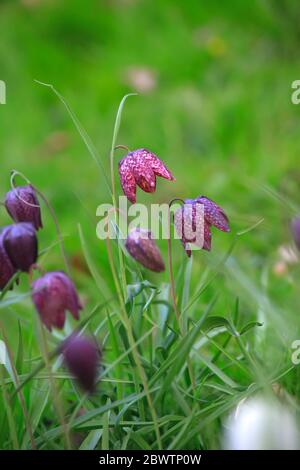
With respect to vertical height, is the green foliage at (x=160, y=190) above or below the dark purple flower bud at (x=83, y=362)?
above

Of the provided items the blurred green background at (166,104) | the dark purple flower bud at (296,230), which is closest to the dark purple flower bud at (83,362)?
the dark purple flower bud at (296,230)

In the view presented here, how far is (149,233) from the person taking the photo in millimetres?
747

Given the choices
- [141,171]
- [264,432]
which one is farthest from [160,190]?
[264,432]

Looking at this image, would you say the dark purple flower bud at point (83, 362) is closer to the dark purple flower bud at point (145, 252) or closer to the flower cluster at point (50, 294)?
the flower cluster at point (50, 294)

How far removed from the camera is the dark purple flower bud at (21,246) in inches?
26.6

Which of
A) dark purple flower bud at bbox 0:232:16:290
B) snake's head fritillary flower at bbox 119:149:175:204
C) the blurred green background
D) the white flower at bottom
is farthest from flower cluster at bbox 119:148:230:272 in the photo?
the blurred green background

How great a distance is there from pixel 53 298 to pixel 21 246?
0.17 ft

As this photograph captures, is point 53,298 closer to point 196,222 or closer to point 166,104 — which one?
→ point 196,222

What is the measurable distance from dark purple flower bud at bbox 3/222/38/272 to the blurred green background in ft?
2.33

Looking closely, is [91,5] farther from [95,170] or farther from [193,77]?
[95,170]
